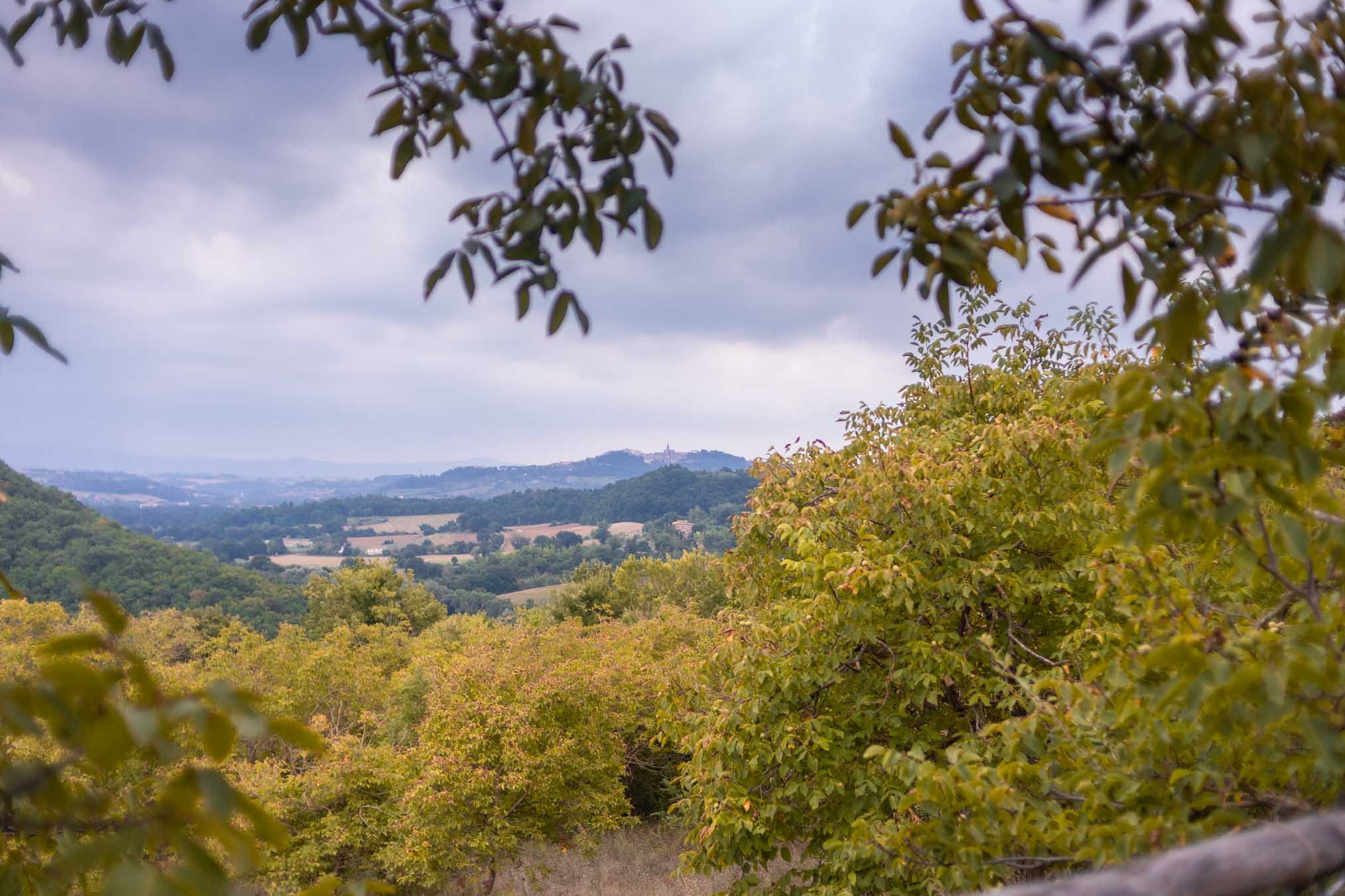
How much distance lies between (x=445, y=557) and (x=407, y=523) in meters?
43.1

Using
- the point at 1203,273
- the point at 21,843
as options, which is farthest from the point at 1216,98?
the point at 21,843

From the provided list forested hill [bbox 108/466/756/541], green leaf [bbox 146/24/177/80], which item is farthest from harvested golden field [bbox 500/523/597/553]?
green leaf [bbox 146/24/177/80]

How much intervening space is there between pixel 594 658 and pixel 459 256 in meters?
17.6

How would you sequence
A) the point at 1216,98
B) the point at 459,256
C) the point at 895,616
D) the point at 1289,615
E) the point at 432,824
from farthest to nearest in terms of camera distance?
the point at 432,824 → the point at 895,616 → the point at 1289,615 → the point at 459,256 → the point at 1216,98

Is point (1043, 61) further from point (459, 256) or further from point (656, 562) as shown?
point (656, 562)

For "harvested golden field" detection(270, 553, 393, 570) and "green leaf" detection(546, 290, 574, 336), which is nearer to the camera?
"green leaf" detection(546, 290, 574, 336)

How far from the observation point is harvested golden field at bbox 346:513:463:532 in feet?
447

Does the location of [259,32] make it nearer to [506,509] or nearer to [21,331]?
[21,331]

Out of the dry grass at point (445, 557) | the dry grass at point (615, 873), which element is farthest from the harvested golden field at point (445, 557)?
the dry grass at point (615, 873)

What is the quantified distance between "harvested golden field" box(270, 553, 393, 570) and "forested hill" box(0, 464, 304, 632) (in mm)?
30194

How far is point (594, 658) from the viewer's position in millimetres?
18375

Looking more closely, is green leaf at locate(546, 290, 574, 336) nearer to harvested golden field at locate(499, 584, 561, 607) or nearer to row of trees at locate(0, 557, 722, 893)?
row of trees at locate(0, 557, 722, 893)

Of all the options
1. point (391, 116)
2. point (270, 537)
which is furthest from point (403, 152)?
point (270, 537)

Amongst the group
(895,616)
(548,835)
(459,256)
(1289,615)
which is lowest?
(548,835)
